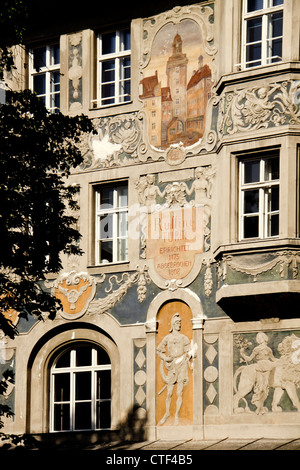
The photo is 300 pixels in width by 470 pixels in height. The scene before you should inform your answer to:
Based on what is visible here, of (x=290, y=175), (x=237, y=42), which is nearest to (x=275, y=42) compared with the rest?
(x=237, y=42)

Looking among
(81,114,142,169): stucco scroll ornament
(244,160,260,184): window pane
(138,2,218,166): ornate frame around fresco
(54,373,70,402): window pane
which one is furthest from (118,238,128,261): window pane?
(244,160,260,184): window pane

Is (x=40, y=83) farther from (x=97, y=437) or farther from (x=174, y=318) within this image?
(x=97, y=437)

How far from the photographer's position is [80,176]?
3041 centimetres

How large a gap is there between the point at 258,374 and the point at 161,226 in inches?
145

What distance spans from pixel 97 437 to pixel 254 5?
8767 mm

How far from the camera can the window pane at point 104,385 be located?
1156 inches

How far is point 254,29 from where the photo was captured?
28.5 meters

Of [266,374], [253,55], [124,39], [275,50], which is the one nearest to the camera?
[266,374]

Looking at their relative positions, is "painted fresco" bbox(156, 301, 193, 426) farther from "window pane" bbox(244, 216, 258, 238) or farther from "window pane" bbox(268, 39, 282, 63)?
"window pane" bbox(268, 39, 282, 63)

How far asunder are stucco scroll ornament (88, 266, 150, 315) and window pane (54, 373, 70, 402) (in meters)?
1.47

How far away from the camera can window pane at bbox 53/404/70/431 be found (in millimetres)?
29750

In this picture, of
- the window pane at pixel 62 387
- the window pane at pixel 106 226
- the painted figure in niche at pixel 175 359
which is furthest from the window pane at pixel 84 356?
the window pane at pixel 106 226

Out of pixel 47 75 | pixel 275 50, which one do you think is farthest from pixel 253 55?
pixel 47 75

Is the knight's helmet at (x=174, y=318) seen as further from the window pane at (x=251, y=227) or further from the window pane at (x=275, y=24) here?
the window pane at (x=275, y=24)
